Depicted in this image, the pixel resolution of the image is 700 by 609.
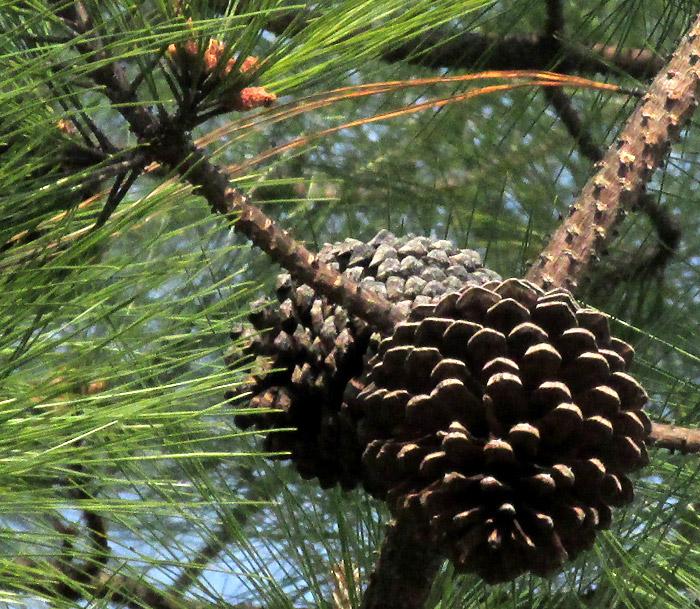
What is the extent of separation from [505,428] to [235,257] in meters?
0.89

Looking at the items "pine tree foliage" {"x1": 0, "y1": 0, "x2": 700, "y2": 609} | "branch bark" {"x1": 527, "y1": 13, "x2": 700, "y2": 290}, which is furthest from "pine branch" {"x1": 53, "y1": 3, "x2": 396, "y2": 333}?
"branch bark" {"x1": 527, "y1": 13, "x2": 700, "y2": 290}

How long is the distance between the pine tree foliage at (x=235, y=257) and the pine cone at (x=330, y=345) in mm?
39

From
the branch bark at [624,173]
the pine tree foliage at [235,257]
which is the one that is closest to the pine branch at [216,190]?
the pine tree foliage at [235,257]

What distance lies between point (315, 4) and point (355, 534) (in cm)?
58

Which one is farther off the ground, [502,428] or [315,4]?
[315,4]

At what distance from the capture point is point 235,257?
154cm

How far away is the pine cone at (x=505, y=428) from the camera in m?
0.69

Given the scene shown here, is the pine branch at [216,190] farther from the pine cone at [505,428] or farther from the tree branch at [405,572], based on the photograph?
the tree branch at [405,572]

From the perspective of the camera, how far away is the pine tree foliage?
68cm

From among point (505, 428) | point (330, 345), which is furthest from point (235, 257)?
point (505, 428)

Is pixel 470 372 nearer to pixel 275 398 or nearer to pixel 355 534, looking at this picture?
pixel 275 398

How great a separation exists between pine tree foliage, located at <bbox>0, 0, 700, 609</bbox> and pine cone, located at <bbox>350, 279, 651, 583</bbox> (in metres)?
0.12

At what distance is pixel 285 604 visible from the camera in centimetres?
103

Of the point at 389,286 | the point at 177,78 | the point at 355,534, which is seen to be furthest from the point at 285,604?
the point at 177,78
